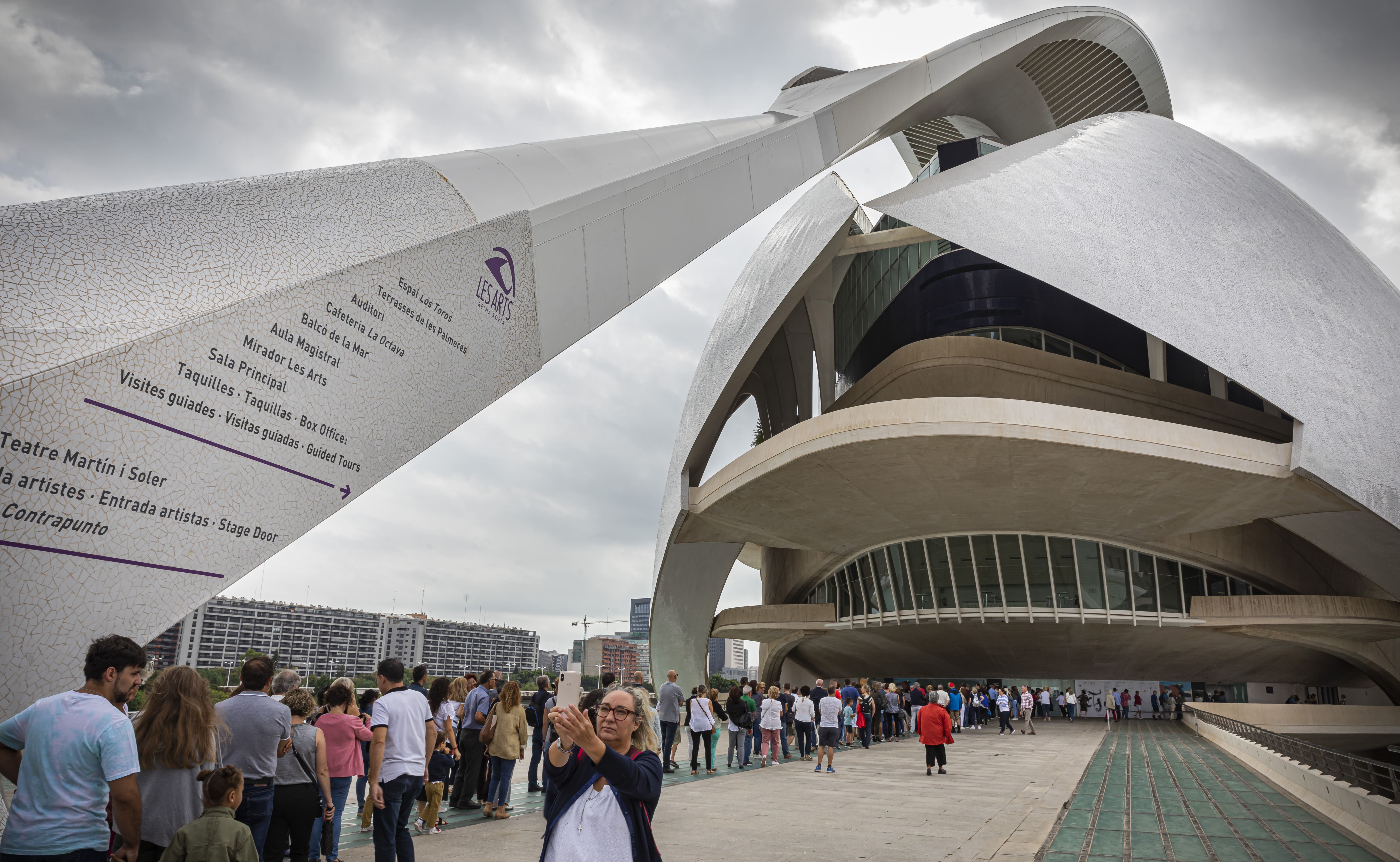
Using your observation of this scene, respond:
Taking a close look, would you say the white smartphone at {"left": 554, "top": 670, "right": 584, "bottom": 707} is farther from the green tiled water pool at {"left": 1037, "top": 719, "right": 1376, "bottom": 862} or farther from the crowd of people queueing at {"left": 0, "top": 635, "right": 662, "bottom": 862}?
the green tiled water pool at {"left": 1037, "top": 719, "right": 1376, "bottom": 862}

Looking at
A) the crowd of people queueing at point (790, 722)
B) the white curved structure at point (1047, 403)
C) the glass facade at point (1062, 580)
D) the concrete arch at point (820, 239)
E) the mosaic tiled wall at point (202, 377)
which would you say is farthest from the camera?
the glass facade at point (1062, 580)

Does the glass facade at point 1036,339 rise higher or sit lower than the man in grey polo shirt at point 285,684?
higher

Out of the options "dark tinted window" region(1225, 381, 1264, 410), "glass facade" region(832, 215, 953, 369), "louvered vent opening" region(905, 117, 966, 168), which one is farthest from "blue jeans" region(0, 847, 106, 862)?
"louvered vent opening" region(905, 117, 966, 168)

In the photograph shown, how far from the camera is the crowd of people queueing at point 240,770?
2.79 meters

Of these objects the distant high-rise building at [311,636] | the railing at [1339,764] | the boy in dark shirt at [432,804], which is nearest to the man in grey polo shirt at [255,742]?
the boy in dark shirt at [432,804]

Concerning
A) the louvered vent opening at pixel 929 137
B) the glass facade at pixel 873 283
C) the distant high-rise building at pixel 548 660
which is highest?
the louvered vent opening at pixel 929 137

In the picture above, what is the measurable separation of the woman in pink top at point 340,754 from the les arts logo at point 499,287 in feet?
9.96

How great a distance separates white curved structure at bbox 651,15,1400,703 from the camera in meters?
16.2

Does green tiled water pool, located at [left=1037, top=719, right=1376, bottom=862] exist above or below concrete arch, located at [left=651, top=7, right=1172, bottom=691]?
below

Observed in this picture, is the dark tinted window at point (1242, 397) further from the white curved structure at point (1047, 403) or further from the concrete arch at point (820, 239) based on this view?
the concrete arch at point (820, 239)

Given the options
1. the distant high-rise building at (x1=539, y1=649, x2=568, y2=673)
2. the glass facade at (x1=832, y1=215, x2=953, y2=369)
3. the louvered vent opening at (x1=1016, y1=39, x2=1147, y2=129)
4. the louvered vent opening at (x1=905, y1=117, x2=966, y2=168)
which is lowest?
the distant high-rise building at (x1=539, y1=649, x2=568, y2=673)

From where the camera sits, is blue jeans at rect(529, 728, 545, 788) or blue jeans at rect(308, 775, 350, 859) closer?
blue jeans at rect(308, 775, 350, 859)

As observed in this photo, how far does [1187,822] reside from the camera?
779 centimetres

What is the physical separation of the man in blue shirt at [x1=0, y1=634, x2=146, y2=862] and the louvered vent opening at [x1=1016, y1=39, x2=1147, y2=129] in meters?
29.8
